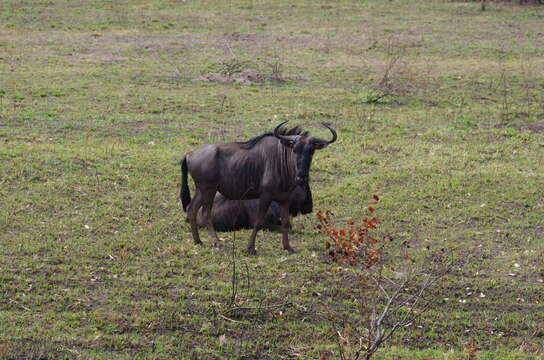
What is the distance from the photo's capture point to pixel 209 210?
34.4 ft

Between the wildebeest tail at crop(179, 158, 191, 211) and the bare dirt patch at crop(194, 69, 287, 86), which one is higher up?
Answer: the wildebeest tail at crop(179, 158, 191, 211)

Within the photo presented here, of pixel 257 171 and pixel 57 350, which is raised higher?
pixel 257 171

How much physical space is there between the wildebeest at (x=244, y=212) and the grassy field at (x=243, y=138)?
0.37m

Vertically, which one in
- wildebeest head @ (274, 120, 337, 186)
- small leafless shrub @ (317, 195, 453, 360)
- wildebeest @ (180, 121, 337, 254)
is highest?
wildebeest head @ (274, 120, 337, 186)

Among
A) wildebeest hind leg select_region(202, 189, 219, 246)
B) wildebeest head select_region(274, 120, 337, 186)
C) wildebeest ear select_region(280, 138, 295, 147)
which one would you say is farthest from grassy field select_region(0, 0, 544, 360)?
wildebeest ear select_region(280, 138, 295, 147)

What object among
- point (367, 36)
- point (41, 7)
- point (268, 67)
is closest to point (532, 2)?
point (367, 36)

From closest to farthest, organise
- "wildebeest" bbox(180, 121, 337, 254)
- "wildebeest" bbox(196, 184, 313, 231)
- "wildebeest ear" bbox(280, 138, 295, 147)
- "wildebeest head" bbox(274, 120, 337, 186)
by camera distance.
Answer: "wildebeest head" bbox(274, 120, 337, 186)
"wildebeest ear" bbox(280, 138, 295, 147)
"wildebeest" bbox(180, 121, 337, 254)
"wildebeest" bbox(196, 184, 313, 231)

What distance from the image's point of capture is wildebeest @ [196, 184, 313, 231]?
1104 centimetres

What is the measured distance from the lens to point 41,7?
91.1 feet

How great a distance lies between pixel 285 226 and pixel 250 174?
2.70 feet

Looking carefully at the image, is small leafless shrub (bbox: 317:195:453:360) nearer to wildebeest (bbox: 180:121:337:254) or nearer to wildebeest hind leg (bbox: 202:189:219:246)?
wildebeest (bbox: 180:121:337:254)

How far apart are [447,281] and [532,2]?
78.9 ft

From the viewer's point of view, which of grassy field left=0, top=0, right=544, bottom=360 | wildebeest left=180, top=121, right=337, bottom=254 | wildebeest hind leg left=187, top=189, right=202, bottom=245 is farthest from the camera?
wildebeest hind leg left=187, top=189, right=202, bottom=245

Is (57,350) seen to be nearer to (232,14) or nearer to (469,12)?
(232,14)
